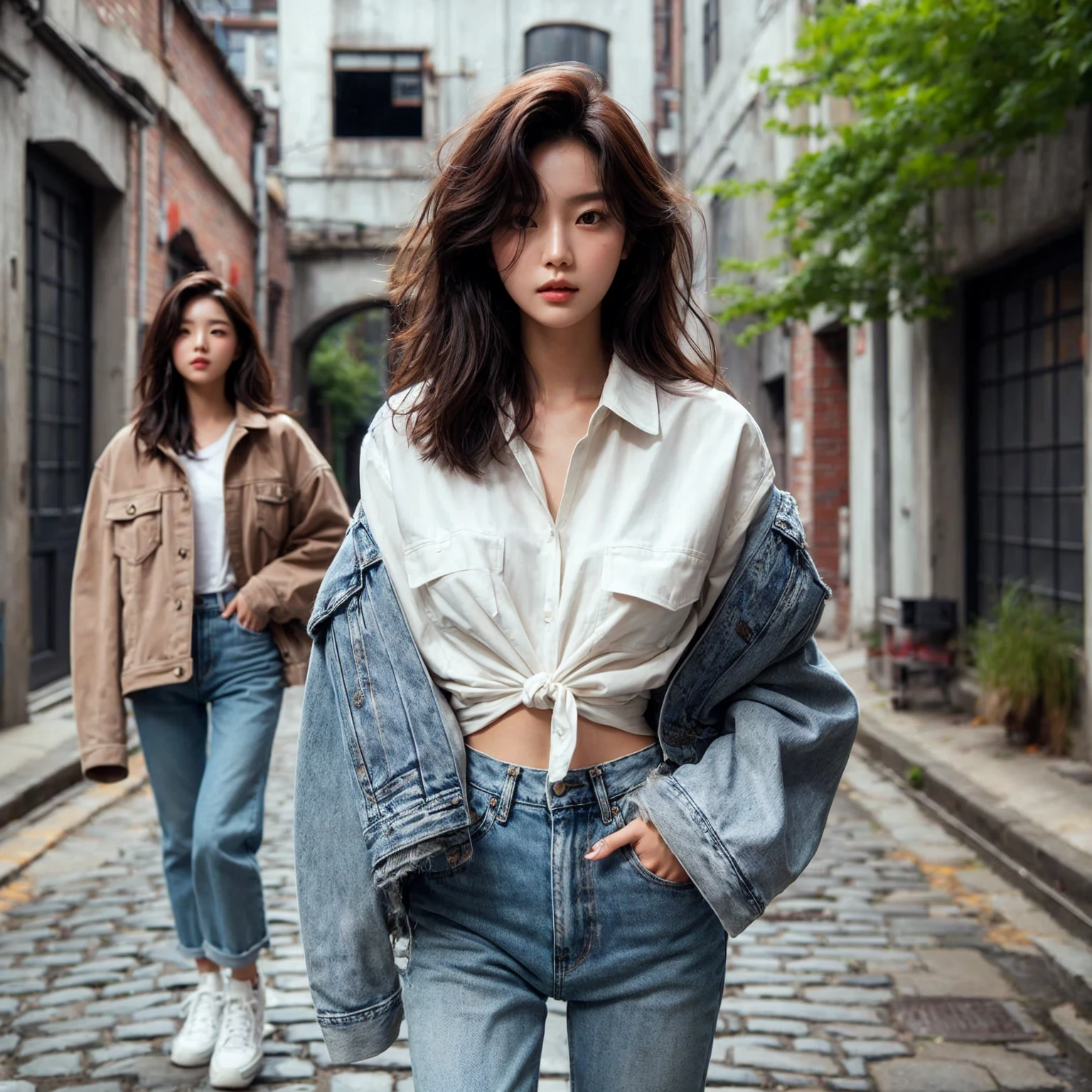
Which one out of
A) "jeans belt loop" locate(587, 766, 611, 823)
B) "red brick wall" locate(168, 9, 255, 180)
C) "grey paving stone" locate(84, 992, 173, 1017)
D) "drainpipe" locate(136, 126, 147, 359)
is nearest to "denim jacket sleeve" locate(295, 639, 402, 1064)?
"jeans belt loop" locate(587, 766, 611, 823)

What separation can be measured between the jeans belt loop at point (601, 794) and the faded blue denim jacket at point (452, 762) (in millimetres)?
48

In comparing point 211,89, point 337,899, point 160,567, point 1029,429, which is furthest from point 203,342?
point 211,89

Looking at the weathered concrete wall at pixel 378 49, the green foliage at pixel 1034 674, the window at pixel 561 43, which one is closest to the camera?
the green foliage at pixel 1034 674

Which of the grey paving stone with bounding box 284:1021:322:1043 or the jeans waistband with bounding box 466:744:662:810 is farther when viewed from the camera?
the grey paving stone with bounding box 284:1021:322:1043

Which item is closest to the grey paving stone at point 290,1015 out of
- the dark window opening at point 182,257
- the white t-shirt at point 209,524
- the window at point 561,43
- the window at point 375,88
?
the white t-shirt at point 209,524

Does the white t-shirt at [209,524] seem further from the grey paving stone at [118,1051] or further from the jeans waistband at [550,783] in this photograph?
the jeans waistband at [550,783]

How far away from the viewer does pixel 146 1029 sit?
152 inches

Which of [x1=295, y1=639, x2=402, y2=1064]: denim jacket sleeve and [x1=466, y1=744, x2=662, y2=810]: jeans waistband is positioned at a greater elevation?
[x1=466, y1=744, x2=662, y2=810]: jeans waistband

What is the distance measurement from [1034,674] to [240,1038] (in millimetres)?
5019

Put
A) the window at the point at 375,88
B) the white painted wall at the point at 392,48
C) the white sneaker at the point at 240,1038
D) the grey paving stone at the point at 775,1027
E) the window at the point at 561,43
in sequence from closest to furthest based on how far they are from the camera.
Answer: the white sneaker at the point at 240,1038 → the grey paving stone at the point at 775,1027 → the white painted wall at the point at 392,48 → the window at the point at 375,88 → the window at the point at 561,43

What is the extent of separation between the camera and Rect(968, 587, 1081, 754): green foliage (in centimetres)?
715

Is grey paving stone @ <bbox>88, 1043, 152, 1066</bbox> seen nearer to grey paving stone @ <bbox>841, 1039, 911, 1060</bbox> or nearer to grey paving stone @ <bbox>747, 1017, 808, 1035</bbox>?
grey paving stone @ <bbox>747, 1017, 808, 1035</bbox>

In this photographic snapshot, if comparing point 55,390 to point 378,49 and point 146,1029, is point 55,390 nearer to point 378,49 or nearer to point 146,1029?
point 146,1029

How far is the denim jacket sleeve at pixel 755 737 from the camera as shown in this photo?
1.70 m
